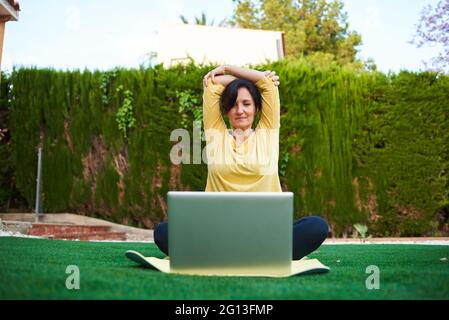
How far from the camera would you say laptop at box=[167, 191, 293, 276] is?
2.52 m

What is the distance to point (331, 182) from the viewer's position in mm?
9125

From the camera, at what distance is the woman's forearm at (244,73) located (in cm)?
329

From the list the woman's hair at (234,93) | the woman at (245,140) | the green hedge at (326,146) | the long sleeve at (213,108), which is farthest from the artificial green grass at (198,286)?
the green hedge at (326,146)

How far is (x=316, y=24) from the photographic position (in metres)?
25.6

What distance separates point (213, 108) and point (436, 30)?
9.75 metres

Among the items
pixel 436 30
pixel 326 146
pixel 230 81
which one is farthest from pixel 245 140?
pixel 436 30

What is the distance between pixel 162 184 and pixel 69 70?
2851 millimetres

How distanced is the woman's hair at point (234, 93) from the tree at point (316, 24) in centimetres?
2215

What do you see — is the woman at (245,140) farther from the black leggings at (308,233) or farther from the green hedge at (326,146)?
the green hedge at (326,146)

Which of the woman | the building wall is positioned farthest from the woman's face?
the building wall

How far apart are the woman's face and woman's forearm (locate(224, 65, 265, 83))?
93 mm

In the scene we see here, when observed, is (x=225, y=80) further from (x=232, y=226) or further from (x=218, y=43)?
(x=218, y=43)
